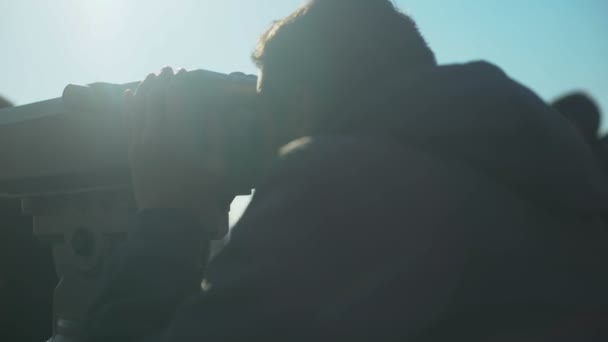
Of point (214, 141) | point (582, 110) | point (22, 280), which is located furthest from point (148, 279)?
point (582, 110)

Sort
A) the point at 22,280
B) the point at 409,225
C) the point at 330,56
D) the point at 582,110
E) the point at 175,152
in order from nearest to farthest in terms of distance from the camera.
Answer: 1. the point at 409,225
2. the point at 330,56
3. the point at 175,152
4. the point at 22,280
5. the point at 582,110

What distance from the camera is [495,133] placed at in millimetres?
635

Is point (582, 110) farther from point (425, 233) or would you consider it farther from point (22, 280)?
point (22, 280)

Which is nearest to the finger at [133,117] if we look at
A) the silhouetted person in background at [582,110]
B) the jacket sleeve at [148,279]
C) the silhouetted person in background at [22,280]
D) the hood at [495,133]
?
the jacket sleeve at [148,279]

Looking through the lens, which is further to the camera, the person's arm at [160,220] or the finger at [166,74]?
the finger at [166,74]

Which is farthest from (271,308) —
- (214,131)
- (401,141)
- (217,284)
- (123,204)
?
(123,204)

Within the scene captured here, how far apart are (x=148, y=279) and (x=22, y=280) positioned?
3.15 ft

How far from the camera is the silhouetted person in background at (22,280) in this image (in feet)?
5.12

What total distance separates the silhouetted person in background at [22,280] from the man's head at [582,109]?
4.57ft

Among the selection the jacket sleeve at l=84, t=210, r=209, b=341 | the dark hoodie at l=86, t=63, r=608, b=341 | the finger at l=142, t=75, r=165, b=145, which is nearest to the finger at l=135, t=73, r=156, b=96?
the finger at l=142, t=75, r=165, b=145

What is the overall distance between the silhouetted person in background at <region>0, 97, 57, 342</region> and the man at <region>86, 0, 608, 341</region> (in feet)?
3.05

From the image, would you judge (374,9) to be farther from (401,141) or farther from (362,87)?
(401,141)

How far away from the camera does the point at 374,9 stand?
0.79 meters

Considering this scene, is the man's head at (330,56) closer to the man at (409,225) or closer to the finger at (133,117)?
the man at (409,225)
